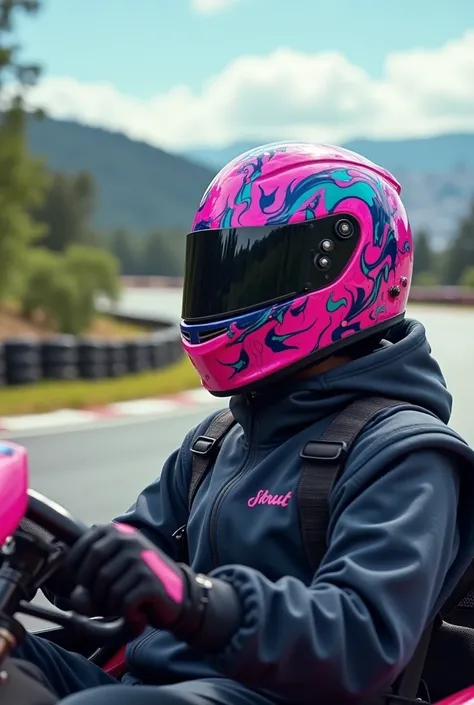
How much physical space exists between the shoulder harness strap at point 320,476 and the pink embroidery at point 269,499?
43 mm

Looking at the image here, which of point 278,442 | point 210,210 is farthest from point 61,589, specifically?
point 210,210

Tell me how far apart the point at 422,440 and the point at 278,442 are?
342mm

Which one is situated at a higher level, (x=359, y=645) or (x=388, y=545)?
(x=388, y=545)

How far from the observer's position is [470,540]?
6.31 feet

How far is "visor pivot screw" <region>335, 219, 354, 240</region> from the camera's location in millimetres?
2139

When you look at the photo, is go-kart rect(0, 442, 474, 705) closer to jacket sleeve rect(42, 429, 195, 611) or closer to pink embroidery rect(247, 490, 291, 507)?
pink embroidery rect(247, 490, 291, 507)

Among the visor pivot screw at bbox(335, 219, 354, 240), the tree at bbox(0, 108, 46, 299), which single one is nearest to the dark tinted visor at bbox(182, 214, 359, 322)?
the visor pivot screw at bbox(335, 219, 354, 240)

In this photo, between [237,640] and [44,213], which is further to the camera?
[44,213]

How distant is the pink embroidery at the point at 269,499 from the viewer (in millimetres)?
1968

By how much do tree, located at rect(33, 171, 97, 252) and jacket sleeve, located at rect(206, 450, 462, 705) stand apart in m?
55.7

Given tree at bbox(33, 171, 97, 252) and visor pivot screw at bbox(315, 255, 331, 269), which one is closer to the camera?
visor pivot screw at bbox(315, 255, 331, 269)

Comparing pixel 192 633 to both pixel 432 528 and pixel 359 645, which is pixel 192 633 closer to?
pixel 359 645

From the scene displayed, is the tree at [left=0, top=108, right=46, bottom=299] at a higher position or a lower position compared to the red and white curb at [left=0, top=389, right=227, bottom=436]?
higher

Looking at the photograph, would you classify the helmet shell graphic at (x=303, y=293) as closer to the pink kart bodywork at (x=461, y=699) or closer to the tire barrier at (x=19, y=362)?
the pink kart bodywork at (x=461, y=699)
